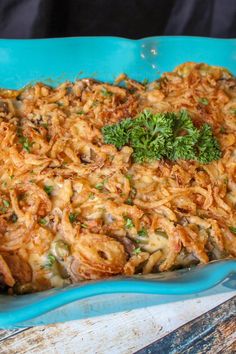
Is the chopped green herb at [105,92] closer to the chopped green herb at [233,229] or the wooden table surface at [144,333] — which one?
the chopped green herb at [233,229]

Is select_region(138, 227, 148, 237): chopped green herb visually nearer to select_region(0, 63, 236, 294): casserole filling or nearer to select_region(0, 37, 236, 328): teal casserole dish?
select_region(0, 63, 236, 294): casserole filling

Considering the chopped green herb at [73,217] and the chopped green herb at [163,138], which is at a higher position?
the chopped green herb at [163,138]

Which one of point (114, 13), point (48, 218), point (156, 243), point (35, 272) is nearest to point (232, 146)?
point (156, 243)

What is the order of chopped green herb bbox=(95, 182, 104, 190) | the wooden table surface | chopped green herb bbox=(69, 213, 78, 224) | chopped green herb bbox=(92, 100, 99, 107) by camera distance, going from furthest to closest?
chopped green herb bbox=(92, 100, 99, 107) < chopped green herb bbox=(95, 182, 104, 190) < chopped green herb bbox=(69, 213, 78, 224) < the wooden table surface

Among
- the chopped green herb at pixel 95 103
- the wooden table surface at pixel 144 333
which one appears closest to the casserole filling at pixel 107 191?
the chopped green herb at pixel 95 103

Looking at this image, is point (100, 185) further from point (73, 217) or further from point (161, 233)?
point (161, 233)

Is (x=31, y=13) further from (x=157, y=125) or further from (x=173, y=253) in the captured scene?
(x=173, y=253)

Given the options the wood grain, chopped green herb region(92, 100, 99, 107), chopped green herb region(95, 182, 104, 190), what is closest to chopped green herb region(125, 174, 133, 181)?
chopped green herb region(95, 182, 104, 190)
